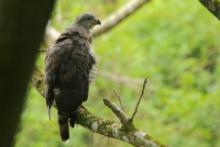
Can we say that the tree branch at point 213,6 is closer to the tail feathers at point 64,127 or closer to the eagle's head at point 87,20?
the tail feathers at point 64,127

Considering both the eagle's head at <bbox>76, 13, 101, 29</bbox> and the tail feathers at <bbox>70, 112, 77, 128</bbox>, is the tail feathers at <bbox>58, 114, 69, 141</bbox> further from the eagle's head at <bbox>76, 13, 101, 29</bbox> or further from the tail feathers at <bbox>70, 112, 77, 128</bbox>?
the eagle's head at <bbox>76, 13, 101, 29</bbox>

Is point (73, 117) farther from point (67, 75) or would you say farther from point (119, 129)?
point (119, 129)

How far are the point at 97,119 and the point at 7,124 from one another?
2.15 metres

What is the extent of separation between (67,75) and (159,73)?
21.4 feet

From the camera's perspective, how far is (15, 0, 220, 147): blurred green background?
8.55 meters

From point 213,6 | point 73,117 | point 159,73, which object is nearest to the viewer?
point 213,6

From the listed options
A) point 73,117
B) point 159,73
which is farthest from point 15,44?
point 159,73

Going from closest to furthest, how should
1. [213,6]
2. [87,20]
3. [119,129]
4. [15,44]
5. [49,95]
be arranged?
[15,44]
[213,6]
[119,129]
[49,95]
[87,20]

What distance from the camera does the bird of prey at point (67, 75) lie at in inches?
142

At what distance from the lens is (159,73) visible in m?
10.2

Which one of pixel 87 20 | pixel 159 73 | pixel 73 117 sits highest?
pixel 159 73

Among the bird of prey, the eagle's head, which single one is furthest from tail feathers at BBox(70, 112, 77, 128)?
the eagle's head

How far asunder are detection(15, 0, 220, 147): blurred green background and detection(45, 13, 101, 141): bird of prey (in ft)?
11.6

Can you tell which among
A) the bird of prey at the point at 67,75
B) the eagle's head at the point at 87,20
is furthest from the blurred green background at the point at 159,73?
the bird of prey at the point at 67,75
